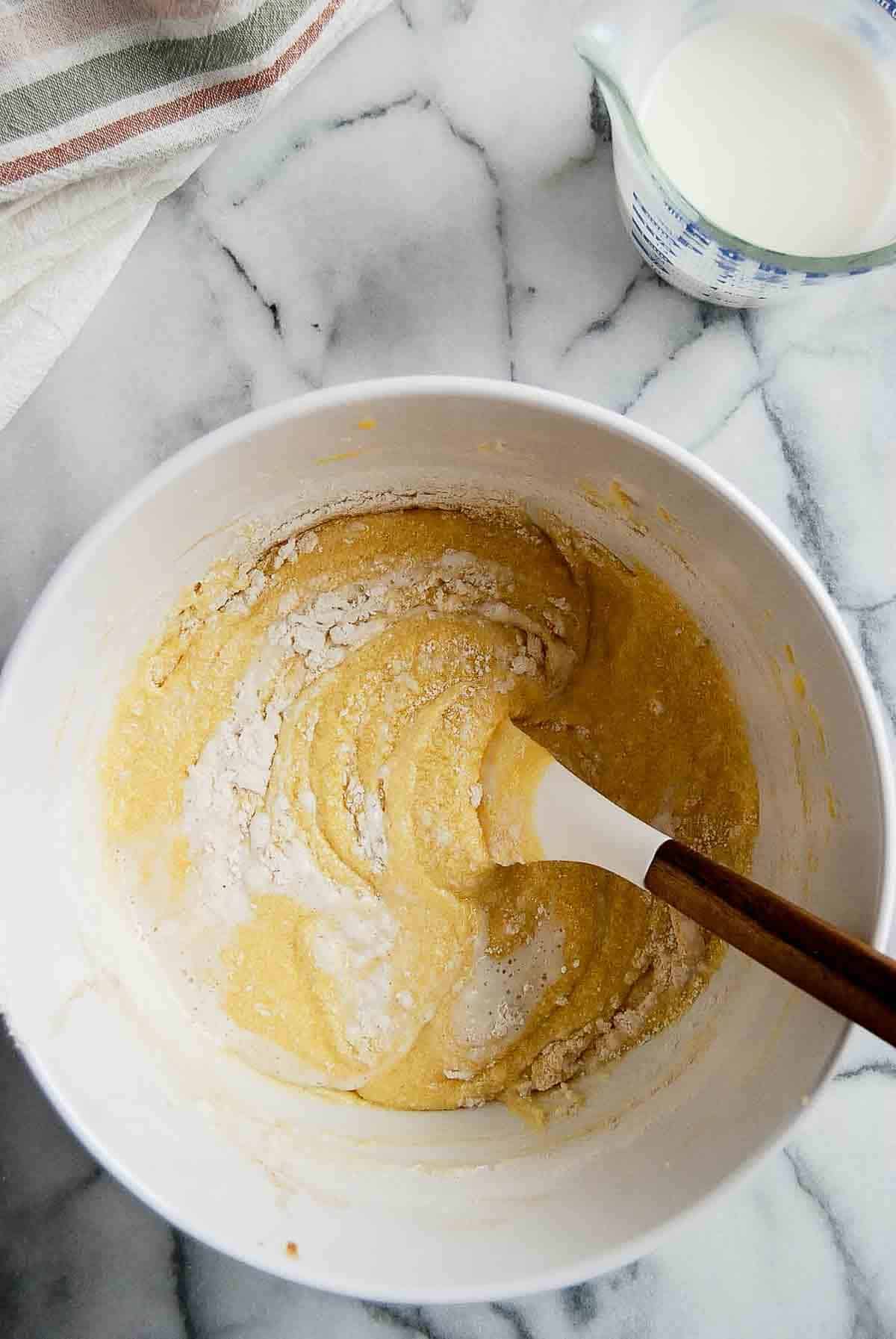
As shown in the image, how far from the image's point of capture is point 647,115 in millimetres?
951

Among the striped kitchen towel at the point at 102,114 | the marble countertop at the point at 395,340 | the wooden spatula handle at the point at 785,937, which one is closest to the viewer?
the wooden spatula handle at the point at 785,937

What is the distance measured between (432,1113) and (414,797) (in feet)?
0.91

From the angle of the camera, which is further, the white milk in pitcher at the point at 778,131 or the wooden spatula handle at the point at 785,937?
the white milk in pitcher at the point at 778,131

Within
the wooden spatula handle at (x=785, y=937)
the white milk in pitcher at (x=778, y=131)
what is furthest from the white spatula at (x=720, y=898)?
the white milk in pitcher at (x=778, y=131)

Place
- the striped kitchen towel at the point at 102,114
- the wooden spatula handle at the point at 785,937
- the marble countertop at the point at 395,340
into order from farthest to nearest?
1. the marble countertop at the point at 395,340
2. the striped kitchen towel at the point at 102,114
3. the wooden spatula handle at the point at 785,937

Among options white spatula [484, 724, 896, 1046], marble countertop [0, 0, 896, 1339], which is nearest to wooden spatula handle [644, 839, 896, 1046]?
white spatula [484, 724, 896, 1046]

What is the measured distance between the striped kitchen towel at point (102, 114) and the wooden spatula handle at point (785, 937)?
69cm

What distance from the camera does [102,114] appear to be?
36.0 inches

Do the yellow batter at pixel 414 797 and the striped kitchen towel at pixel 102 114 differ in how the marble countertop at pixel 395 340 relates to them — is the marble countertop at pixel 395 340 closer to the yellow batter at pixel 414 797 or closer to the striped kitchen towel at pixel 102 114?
the striped kitchen towel at pixel 102 114

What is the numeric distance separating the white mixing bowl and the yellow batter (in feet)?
0.11

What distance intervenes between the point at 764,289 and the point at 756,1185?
0.81 metres

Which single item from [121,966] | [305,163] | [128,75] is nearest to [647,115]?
[305,163]

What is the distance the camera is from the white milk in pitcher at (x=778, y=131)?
3.09 feet

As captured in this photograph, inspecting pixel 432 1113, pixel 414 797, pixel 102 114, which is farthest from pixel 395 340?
pixel 432 1113
